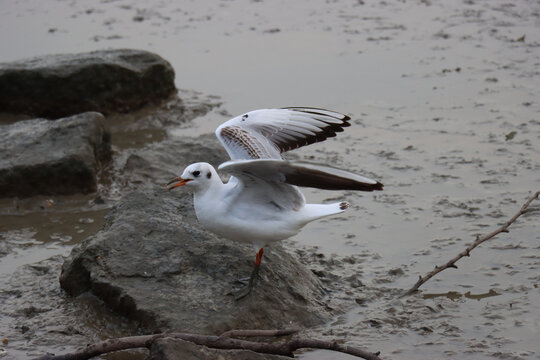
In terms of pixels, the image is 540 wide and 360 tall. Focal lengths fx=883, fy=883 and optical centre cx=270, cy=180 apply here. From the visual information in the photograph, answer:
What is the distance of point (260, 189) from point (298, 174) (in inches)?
18.4

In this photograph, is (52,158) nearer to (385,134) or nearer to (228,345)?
(385,134)

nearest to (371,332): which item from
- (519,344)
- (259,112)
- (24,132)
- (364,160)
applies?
(519,344)

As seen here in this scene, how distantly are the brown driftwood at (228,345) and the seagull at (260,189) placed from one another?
823 millimetres

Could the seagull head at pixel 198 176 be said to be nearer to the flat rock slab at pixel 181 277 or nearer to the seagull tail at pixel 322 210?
the flat rock slab at pixel 181 277

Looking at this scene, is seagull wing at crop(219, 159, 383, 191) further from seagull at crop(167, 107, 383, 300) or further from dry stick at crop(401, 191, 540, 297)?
dry stick at crop(401, 191, 540, 297)

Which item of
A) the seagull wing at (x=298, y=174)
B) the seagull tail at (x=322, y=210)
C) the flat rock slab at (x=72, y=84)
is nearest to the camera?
the seagull wing at (x=298, y=174)

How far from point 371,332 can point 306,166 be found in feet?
3.97

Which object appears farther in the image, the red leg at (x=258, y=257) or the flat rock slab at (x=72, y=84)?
the flat rock slab at (x=72, y=84)

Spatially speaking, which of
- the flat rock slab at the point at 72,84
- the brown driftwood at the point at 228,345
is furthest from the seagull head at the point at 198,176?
the flat rock slab at the point at 72,84

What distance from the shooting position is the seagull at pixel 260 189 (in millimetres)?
5055

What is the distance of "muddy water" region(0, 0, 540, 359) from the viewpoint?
5375 millimetres

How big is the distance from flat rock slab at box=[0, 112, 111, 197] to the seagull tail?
276 cm

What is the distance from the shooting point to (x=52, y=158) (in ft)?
23.7

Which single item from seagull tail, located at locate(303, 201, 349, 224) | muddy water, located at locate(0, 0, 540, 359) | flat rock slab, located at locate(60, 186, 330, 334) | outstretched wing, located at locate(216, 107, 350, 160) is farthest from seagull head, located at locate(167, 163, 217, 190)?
muddy water, located at locate(0, 0, 540, 359)
